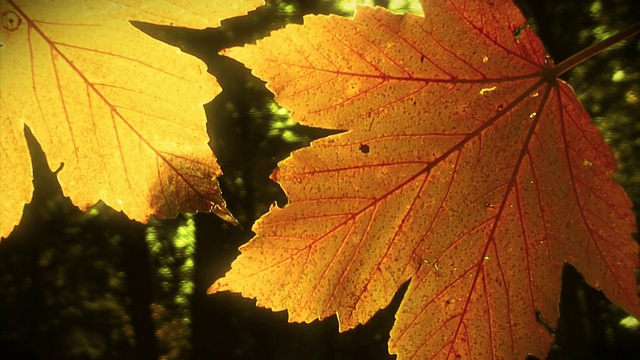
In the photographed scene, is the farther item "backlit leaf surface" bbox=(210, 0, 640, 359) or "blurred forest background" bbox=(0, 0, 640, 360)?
"blurred forest background" bbox=(0, 0, 640, 360)

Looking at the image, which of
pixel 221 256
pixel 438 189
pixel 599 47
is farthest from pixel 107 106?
pixel 221 256

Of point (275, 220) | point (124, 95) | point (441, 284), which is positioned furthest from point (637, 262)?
point (124, 95)

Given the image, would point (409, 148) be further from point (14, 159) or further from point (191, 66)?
point (14, 159)

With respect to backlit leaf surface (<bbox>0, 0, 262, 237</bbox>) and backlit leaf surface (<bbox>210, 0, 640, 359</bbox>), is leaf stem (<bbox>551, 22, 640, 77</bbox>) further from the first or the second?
backlit leaf surface (<bbox>0, 0, 262, 237</bbox>)

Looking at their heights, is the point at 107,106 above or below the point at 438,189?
above

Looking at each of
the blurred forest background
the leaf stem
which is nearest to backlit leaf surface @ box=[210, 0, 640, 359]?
the leaf stem

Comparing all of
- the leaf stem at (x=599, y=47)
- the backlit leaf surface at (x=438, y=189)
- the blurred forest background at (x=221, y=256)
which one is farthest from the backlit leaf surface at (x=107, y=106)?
the blurred forest background at (x=221, y=256)

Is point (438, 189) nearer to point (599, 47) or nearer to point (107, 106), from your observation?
point (599, 47)
